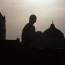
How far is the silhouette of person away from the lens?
38.6 ft

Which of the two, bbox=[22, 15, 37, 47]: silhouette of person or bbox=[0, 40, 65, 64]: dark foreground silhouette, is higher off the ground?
bbox=[22, 15, 37, 47]: silhouette of person

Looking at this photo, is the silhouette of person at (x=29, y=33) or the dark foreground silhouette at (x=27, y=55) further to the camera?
the silhouette of person at (x=29, y=33)

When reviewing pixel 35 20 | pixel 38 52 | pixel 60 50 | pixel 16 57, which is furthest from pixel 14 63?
pixel 35 20

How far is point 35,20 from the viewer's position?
12.0 meters

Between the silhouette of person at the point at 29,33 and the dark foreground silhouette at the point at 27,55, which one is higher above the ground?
the silhouette of person at the point at 29,33

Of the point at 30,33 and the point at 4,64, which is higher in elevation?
the point at 30,33

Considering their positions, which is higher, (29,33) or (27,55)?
(29,33)

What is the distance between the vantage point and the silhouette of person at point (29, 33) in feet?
38.6

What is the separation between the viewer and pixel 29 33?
12.0m

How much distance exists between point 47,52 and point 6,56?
1.37 m

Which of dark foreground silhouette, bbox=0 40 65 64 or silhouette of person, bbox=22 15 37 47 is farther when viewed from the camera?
silhouette of person, bbox=22 15 37 47

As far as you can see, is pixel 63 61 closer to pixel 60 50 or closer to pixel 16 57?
pixel 60 50

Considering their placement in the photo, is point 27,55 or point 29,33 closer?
point 27,55

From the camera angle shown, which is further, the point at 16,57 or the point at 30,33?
the point at 30,33
